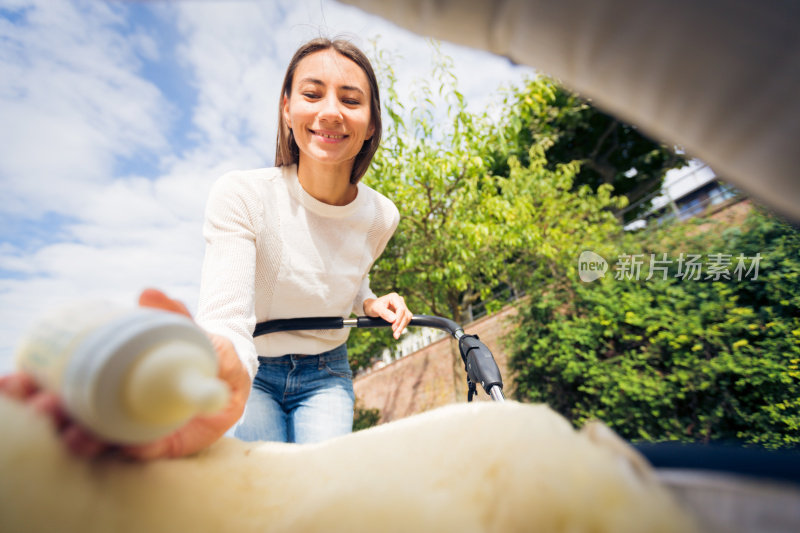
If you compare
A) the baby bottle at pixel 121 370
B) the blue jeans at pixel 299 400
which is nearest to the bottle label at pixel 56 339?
the baby bottle at pixel 121 370

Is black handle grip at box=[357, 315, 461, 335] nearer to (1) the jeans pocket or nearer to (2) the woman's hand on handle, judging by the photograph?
(2) the woman's hand on handle

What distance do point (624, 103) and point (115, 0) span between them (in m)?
0.70

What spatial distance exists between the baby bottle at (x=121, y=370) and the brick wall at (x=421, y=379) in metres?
7.47

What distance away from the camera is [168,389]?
0.38 metres

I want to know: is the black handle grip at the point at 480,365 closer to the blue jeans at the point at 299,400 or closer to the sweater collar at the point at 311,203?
the blue jeans at the point at 299,400

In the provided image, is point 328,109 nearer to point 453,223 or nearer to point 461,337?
point 461,337

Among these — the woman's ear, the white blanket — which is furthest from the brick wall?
the white blanket

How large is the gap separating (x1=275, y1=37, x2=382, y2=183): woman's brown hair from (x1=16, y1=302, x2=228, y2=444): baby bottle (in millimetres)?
1564

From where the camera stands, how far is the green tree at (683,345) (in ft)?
13.3

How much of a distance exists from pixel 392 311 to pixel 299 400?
1.81 ft

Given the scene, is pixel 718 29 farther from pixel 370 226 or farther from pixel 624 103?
pixel 370 226

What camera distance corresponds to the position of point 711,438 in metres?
4.47

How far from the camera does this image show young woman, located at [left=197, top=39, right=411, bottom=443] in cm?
161

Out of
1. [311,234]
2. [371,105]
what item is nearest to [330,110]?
[371,105]
